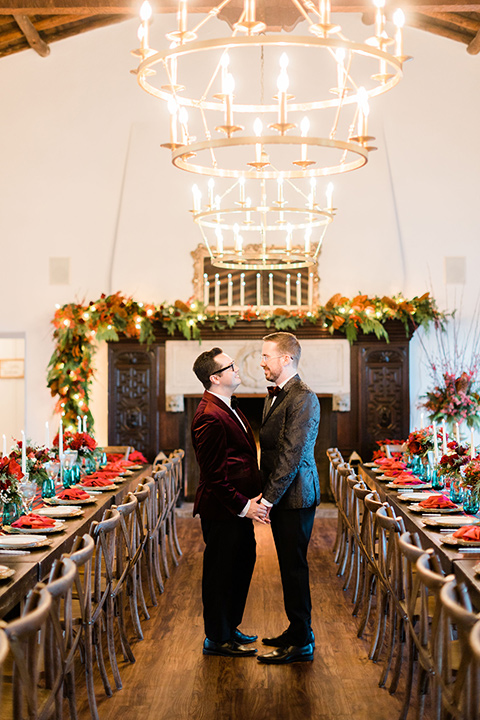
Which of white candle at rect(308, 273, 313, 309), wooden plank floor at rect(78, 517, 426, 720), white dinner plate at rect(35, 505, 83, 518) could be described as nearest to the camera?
wooden plank floor at rect(78, 517, 426, 720)

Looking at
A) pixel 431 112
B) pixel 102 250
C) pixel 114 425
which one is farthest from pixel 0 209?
pixel 431 112

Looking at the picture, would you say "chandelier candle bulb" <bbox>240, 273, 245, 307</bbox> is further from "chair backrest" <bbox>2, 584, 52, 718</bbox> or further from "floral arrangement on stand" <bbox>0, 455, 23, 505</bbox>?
"chair backrest" <bbox>2, 584, 52, 718</bbox>

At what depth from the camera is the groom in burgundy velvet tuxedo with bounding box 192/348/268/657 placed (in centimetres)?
443

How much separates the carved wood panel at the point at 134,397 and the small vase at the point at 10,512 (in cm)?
549

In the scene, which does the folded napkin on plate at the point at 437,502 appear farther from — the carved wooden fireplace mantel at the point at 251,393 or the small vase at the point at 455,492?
the carved wooden fireplace mantel at the point at 251,393

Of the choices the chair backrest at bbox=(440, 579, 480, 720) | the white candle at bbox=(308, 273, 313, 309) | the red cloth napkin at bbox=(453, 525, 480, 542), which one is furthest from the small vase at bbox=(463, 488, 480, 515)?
the white candle at bbox=(308, 273, 313, 309)

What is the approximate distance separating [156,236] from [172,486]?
13.2ft

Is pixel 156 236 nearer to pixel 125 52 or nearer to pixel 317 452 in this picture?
pixel 125 52

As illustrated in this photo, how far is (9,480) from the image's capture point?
14.6 ft

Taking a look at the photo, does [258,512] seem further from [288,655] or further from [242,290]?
[242,290]

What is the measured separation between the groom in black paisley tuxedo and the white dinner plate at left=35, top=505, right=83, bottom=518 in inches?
48.1

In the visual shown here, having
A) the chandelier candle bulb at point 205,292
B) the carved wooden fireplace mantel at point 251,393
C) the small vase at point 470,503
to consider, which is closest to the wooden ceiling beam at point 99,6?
the chandelier candle bulb at point 205,292

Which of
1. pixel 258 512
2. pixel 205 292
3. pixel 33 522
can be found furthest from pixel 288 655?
pixel 205 292

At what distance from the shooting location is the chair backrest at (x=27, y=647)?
7.90ft
